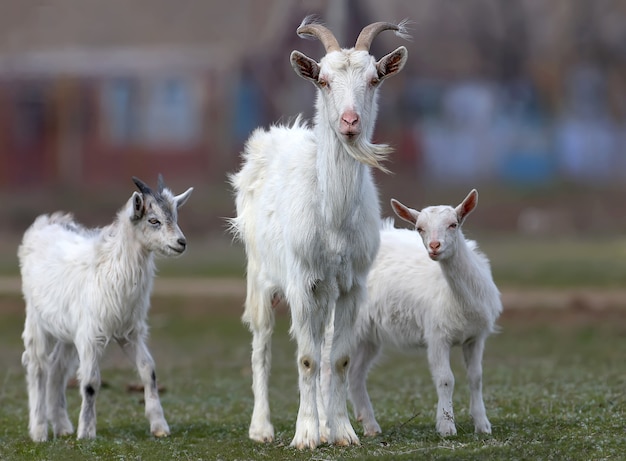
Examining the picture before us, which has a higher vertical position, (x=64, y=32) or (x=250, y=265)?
(x=64, y=32)

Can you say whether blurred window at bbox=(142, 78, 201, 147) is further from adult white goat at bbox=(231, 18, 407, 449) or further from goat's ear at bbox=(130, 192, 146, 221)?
adult white goat at bbox=(231, 18, 407, 449)

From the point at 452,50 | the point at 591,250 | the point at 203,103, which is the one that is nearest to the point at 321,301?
the point at 591,250

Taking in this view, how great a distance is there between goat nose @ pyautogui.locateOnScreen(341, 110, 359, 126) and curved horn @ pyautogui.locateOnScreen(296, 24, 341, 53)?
77 centimetres

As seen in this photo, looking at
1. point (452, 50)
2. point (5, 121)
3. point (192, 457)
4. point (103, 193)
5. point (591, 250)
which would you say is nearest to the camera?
point (192, 457)

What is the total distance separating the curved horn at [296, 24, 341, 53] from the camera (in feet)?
34.0

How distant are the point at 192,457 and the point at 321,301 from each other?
1650mm

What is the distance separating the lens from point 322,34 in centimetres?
1047

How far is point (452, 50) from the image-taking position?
63656 mm

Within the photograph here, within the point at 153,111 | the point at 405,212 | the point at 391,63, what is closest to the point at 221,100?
the point at 153,111

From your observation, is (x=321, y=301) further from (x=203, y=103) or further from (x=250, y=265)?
(x=203, y=103)

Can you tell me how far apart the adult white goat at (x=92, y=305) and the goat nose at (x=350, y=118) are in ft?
7.92

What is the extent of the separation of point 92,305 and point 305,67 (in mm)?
3123

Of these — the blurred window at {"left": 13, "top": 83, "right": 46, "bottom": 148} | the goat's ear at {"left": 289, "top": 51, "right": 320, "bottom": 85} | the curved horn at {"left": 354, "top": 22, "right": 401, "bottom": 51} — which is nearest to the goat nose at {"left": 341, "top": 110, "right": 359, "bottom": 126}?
the goat's ear at {"left": 289, "top": 51, "right": 320, "bottom": 85}

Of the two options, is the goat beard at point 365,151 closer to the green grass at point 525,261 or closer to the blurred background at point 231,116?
the green grass at point 525,261
